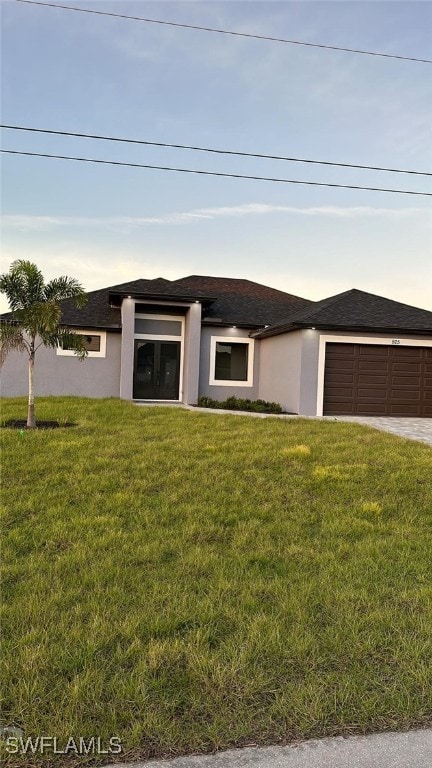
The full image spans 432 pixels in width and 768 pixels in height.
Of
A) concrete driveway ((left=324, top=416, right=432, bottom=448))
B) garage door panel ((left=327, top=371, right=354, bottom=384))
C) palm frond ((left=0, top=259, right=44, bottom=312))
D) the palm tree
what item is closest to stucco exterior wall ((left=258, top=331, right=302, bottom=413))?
garage door panel ((left=327, top=371, right=354, bottom=384))

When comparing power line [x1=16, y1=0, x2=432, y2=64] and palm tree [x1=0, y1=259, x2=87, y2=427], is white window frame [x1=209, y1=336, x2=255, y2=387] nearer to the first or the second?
palm tree [x1=0, y1=259, x2=87, y2=427]

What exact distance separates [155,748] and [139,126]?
1125 cm

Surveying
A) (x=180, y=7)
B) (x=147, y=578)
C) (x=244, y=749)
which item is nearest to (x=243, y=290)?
(x=180, y=7)

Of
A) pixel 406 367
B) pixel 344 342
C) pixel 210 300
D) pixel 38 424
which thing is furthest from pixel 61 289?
pixel 406 367

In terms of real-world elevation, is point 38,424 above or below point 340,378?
below

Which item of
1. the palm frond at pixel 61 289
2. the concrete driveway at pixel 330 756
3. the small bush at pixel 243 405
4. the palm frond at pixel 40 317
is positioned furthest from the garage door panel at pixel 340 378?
the concrete driveway at pixel 330 756

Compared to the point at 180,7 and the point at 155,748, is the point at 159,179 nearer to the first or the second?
the point at 180,7

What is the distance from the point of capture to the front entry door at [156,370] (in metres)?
17.3

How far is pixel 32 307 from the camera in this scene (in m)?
9.73

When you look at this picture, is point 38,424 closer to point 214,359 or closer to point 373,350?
point 214,359

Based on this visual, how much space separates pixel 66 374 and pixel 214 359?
5206 mm

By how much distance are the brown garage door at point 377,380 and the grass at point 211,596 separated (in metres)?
7.15

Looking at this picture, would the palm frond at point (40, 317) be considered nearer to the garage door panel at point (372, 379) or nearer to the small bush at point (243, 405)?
the small bush at point (243, 405)

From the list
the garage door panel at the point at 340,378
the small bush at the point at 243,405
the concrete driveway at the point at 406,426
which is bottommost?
the concrete driveway at the point at 406,426
